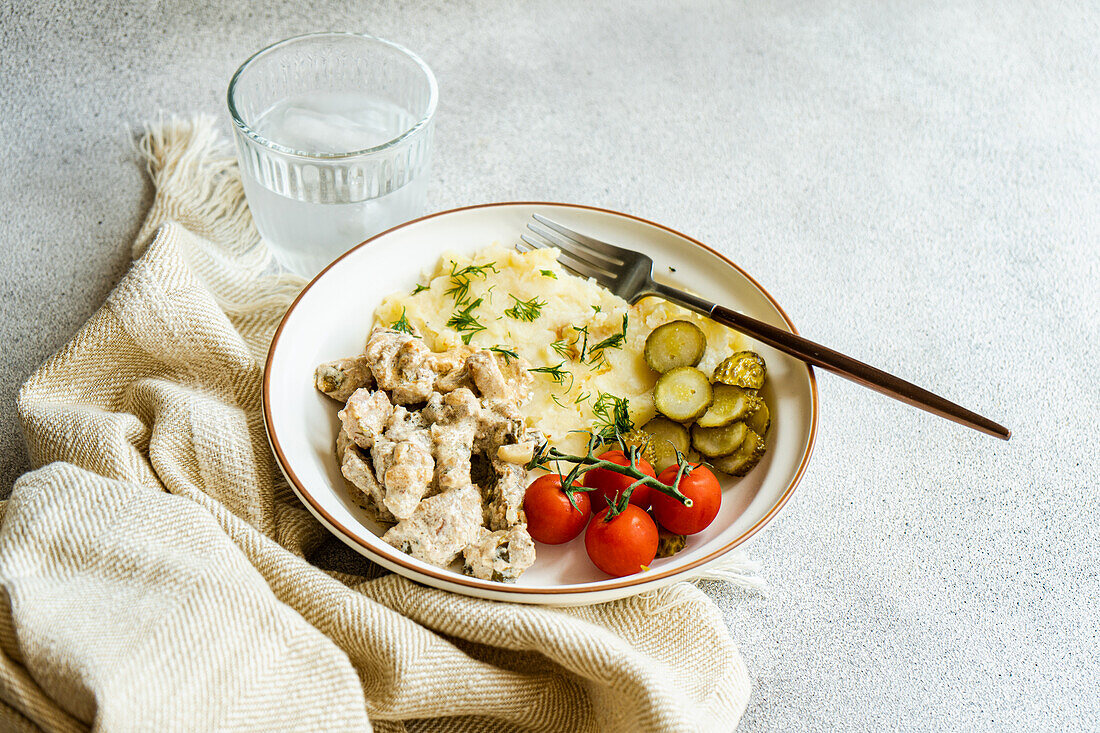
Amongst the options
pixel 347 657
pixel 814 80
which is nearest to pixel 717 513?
pixel 347 657

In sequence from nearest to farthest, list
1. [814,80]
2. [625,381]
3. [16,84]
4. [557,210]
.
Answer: [625,381] < [557,210] < [16,84] < [814,80]

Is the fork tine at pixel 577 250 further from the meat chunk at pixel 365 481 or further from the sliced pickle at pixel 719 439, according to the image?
the meat chunk at pixel 365 481

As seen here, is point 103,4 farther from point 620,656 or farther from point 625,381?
point 620,656

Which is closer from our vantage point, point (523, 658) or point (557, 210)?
point (523, 658)

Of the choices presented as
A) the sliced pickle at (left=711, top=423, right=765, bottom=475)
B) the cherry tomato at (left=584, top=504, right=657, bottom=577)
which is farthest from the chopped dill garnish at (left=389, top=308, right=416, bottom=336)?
the sliced pickle at (left=711, top=423, right=765, bottom=475)

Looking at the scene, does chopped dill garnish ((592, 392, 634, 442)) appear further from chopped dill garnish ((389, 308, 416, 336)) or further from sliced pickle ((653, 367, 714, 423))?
chopped dill garnish ((389, 308, 416, 336))

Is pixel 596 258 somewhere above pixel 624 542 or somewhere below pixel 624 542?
above

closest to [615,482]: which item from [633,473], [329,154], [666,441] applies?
[633,473]

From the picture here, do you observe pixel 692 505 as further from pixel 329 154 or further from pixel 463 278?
pixel 329 154
